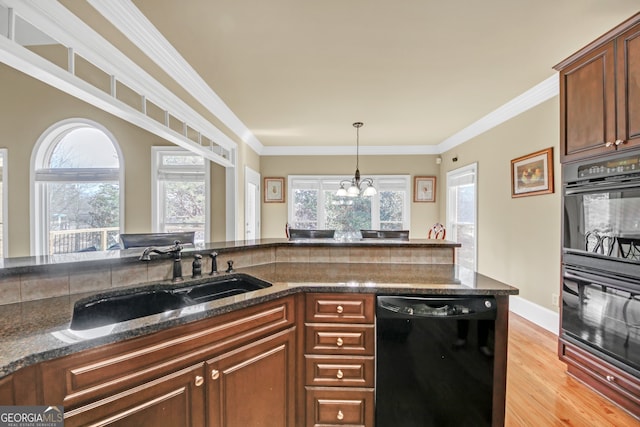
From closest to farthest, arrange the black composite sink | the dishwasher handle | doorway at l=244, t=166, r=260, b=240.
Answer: the black composite sink, the dishwasher handle, doorway at l=244, t=166, r=260, b=240

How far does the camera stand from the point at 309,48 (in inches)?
95.0

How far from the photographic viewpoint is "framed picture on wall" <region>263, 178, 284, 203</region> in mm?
6133

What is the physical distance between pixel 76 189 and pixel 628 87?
225 inches

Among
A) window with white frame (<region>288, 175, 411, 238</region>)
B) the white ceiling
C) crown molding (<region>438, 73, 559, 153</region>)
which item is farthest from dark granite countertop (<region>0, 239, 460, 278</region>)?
window with white frame (<region>288, 175, 411, 238</region>)

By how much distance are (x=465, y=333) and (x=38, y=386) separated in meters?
1.65

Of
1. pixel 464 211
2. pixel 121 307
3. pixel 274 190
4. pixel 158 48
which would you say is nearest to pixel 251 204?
pixel 274 190

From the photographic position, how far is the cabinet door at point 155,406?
0.90 meters

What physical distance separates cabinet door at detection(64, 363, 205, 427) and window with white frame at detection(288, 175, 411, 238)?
503 cm

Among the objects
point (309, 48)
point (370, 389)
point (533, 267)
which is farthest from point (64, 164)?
point (533, 267)

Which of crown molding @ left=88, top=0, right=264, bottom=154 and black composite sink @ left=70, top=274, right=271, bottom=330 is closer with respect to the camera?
black composite sink @ left=70, top=274, right=271, bottom=330

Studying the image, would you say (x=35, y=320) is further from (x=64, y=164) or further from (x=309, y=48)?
(x=64, y=164)

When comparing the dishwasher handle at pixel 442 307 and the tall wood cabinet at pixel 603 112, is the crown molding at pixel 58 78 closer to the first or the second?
the dishwasher handle at pixel 442 307

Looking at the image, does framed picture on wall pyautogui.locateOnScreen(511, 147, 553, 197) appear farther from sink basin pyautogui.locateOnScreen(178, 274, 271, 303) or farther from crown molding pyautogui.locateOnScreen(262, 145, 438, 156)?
sink basin pyautogui.locateOnScreen(178, 274, 271, 303)

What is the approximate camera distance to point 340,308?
1.53 metres
